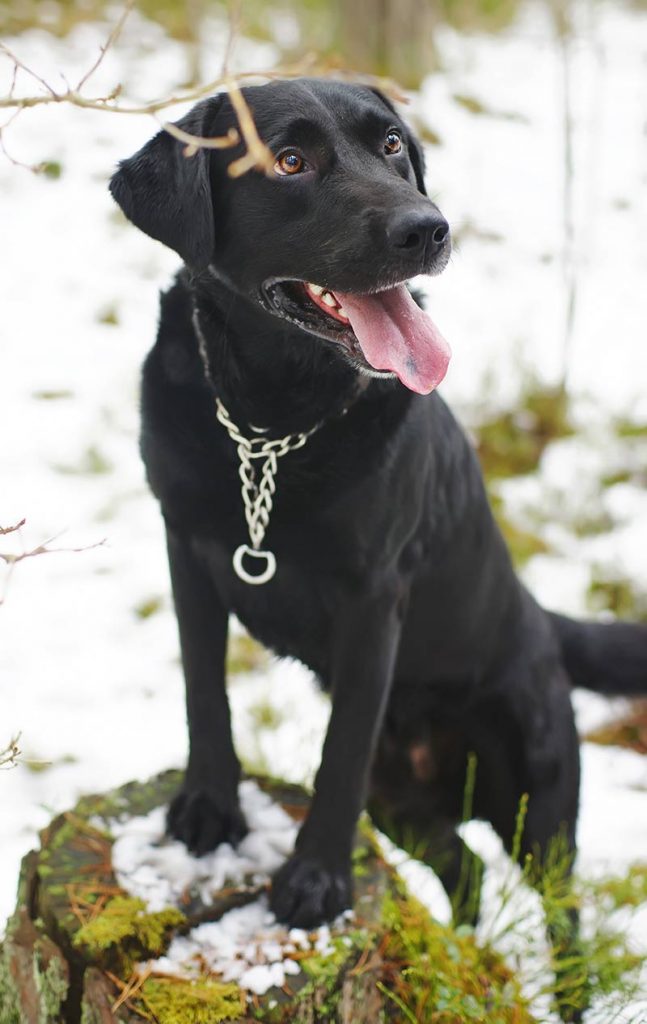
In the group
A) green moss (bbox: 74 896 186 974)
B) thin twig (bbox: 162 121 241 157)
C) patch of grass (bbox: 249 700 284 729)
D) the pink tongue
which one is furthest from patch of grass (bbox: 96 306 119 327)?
thin twig (bbox: 162 121 241 157)

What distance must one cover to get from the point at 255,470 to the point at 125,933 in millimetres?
835

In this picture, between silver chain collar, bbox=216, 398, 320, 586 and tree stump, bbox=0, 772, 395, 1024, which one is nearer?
tree stump, bbox=0, 772, 395, 1024

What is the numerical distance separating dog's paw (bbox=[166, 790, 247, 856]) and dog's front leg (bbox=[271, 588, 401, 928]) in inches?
7.2

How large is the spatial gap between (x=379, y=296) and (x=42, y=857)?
123 centimetres

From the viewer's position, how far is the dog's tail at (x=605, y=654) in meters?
2.68

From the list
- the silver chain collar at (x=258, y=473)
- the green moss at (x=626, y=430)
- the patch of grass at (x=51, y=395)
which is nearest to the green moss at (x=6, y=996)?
the silver chain collar at (x=258, y=473)

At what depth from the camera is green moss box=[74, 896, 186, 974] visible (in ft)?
6.04

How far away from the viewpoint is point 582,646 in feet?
8.97

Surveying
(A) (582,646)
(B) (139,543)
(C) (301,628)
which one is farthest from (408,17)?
(C) (301,628)

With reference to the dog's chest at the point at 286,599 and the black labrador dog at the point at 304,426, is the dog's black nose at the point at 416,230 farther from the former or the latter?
the dog's chest at the point at 286,599

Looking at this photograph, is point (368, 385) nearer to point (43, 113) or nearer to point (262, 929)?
point (262, 929)

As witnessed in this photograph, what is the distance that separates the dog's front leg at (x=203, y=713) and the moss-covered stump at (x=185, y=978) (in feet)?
0.45

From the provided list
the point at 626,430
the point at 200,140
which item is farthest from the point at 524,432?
the point at 200,140

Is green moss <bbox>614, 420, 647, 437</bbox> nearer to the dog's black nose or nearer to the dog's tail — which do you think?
the dog's tail
